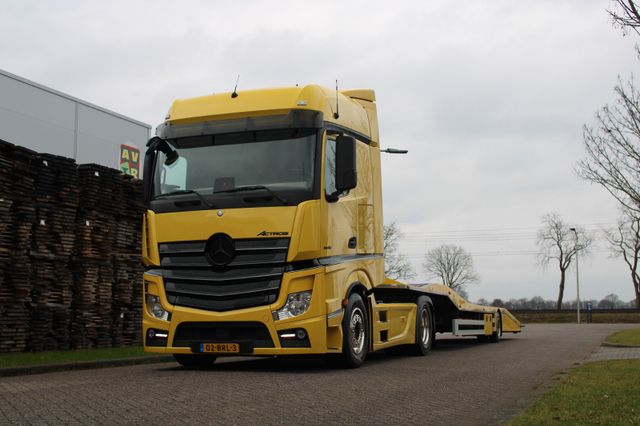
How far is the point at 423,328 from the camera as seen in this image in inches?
562

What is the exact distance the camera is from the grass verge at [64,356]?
11.2 metres

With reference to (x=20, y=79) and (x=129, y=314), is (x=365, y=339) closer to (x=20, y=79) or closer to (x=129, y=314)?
(x=129, y=314)

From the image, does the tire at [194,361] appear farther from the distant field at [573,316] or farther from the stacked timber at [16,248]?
the distant field at [573,316]

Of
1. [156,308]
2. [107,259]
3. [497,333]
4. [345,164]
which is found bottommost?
[497,333]

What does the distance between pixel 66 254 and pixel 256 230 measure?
5.90 meters

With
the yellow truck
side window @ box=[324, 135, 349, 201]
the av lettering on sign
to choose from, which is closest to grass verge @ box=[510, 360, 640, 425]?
the yellow truck

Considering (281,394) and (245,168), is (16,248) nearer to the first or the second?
(245,168)

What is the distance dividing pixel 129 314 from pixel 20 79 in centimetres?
707

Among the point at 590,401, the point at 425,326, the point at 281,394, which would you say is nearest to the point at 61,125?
the point at 425,326

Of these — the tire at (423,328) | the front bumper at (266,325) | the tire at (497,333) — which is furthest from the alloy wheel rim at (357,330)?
the tire at (497,333)

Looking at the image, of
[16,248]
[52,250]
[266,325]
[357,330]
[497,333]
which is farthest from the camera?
[497,333]

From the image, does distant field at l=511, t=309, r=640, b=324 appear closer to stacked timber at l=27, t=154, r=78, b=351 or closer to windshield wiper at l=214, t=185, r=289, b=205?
stacked timber at l=27, t=154, r=78, b=351

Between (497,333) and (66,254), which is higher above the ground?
(66,254)

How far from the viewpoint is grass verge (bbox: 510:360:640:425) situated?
6.32 meters
